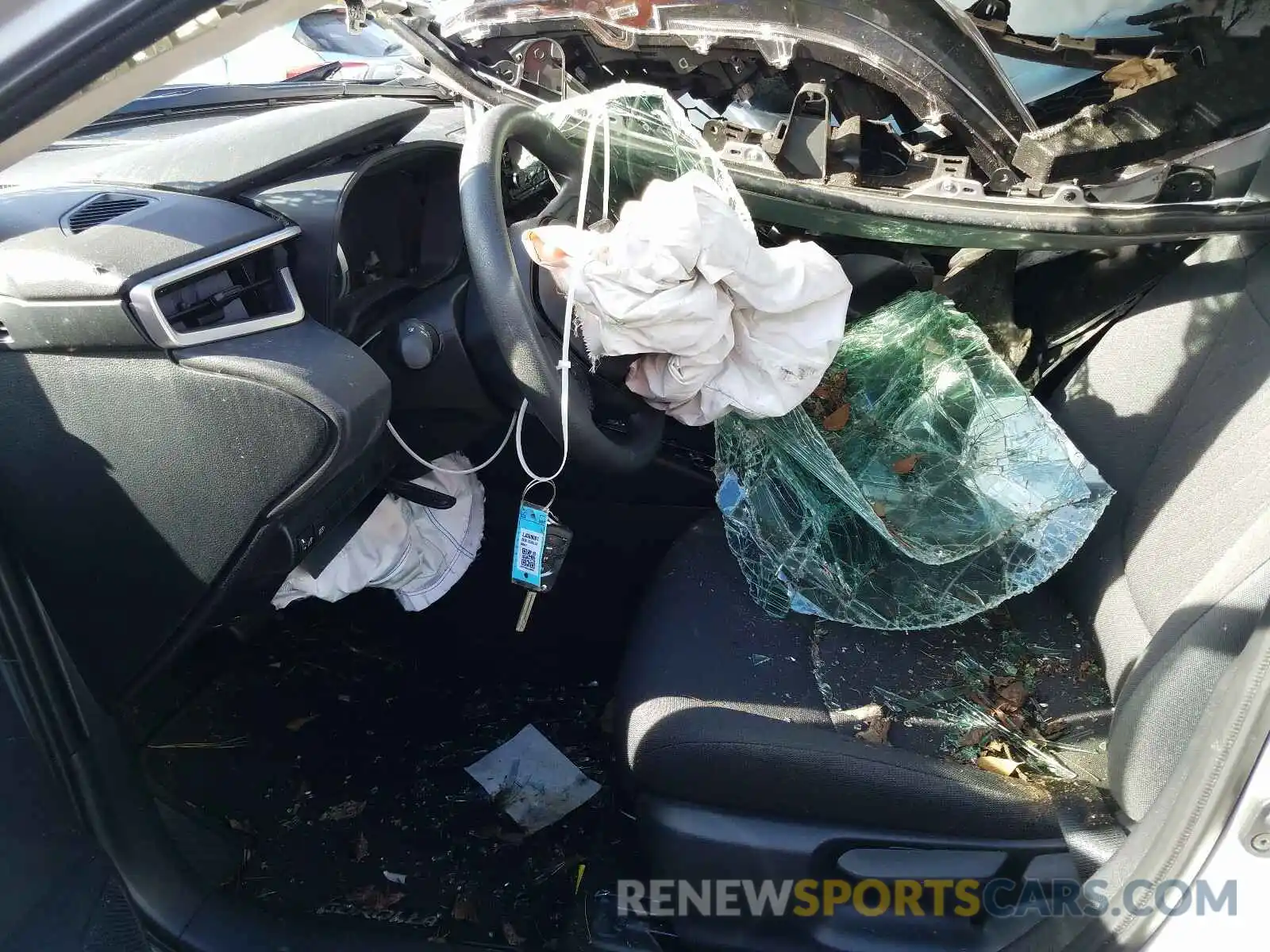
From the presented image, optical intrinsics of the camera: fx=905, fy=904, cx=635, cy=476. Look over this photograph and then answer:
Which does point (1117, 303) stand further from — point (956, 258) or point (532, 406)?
point (532, 406)

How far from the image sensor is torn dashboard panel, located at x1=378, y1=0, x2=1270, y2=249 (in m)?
1.49

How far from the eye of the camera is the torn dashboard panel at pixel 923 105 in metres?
1.49

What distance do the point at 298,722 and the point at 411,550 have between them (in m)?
0.59

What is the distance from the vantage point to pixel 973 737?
1.31m

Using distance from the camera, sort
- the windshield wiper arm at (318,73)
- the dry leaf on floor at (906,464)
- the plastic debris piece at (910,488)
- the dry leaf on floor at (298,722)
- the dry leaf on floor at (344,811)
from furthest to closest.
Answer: the windshield wiper arm at (318,73)
the dry leaf on floor at (298,722)
the dry leaf on floor at (344,811)
the dry leaf on floor at (906,464)
the plastic debris piece at (910,488)

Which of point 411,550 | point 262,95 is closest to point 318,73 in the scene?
point 262,95

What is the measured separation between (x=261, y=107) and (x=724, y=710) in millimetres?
1880

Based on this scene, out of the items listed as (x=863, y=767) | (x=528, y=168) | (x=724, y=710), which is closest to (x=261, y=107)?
(x=528, y=168)

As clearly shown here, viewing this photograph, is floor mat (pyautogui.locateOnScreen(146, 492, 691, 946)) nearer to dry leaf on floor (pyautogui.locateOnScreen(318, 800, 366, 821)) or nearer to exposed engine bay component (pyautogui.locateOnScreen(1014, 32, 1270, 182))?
dry leaf on floor (pyautogui.locateOnScreen(318, 800, 366, 821))

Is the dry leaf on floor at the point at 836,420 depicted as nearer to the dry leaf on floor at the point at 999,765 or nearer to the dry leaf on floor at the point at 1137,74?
the dry leaf on floor at the point at 999,765

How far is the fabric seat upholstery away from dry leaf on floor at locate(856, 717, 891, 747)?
2cm

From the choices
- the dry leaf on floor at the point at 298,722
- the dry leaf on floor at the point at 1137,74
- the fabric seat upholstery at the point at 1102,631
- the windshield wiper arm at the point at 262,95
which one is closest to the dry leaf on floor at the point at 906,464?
the fabric seat upholstery at the point at 1102,631

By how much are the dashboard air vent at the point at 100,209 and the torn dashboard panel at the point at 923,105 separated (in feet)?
2.39

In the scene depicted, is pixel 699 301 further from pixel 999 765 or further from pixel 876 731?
pixel 999 765
